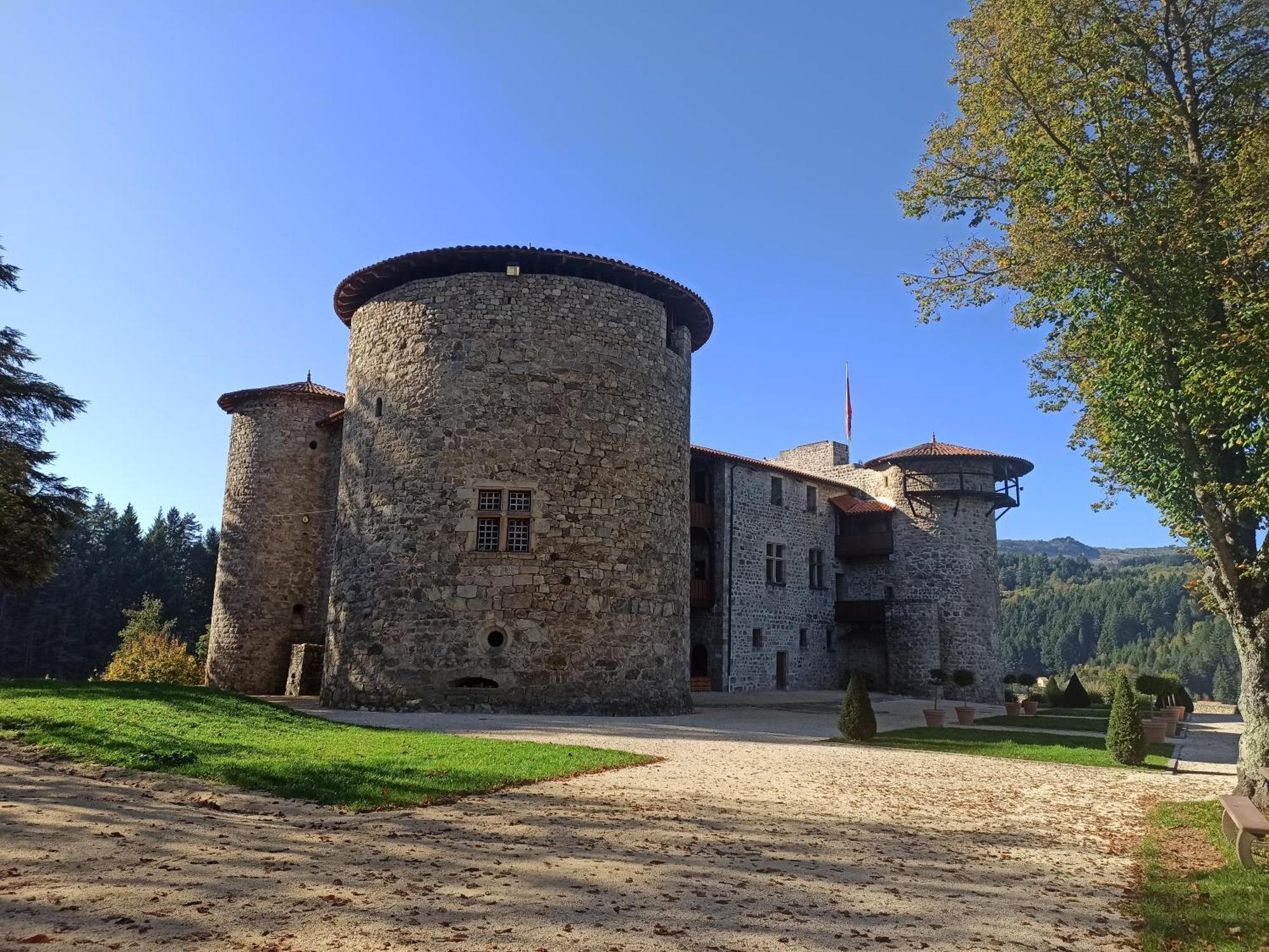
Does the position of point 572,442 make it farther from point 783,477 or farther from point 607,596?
point 783,477

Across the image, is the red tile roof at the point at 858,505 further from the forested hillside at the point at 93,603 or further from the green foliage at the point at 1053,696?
the forested hillside at the point at 93,603

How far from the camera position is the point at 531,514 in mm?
16609

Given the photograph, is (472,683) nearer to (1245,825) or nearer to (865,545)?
(1245,825)

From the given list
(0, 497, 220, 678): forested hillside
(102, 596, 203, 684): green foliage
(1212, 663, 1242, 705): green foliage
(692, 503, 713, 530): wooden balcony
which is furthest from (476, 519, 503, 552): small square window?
(1212, 663, 1242, 705): green foliage

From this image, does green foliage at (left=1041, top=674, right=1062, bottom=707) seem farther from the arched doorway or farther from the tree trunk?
the tree trunk

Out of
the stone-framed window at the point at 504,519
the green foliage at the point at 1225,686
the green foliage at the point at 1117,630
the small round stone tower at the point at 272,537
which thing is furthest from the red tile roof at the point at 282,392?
the green foliage at the point at 1225,686

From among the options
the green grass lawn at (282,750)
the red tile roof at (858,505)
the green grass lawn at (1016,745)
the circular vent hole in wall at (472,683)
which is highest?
the red tile roof at (858,505)

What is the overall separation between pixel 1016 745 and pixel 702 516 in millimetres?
15267

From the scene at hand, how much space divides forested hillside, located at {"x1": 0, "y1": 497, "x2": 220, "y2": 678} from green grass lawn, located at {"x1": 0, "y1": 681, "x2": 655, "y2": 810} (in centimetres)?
3917

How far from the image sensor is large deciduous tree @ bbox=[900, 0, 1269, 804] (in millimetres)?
8445

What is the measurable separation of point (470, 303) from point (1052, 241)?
11499 mm

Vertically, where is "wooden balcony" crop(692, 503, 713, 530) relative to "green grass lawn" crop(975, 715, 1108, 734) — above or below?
above

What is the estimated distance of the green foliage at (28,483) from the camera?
A: 18062mm

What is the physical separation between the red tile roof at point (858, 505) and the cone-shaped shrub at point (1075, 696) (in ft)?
27.7
